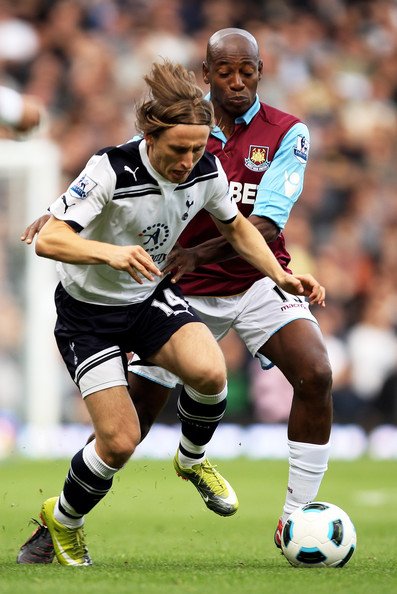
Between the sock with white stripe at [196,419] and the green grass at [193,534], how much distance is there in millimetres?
350

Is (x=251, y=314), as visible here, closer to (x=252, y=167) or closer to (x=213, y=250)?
(x=213, y=250)

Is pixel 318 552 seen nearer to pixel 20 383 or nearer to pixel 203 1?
pixel 20 383

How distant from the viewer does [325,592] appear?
3.96 metres

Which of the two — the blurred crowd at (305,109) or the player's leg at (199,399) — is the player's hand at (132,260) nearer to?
Result: the player's leg at (199,399)

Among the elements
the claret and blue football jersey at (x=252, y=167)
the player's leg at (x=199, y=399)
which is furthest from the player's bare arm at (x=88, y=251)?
the claret and blue football jersey at (x=252, y=167)

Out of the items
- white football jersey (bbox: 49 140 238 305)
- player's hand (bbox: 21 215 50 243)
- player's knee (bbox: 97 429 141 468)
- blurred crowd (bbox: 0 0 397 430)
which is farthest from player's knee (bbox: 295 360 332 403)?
blurred crowd (bbox: 0 0 397 430)

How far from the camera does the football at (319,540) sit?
4.85 meters

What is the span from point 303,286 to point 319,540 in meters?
1.21

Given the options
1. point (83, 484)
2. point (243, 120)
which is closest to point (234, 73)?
point (243, 120)

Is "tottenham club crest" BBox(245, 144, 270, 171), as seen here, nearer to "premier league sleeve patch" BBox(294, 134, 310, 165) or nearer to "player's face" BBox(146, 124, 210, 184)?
"premier league sleeve patch" BBox(294, 134, 310, 165)

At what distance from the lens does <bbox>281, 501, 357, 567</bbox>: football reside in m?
4.85

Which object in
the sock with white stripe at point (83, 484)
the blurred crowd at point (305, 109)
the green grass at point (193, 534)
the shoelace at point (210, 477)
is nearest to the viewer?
the green grass at point (193, 534)

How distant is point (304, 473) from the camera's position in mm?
5480

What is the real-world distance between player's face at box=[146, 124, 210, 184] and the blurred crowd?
26.3ft
